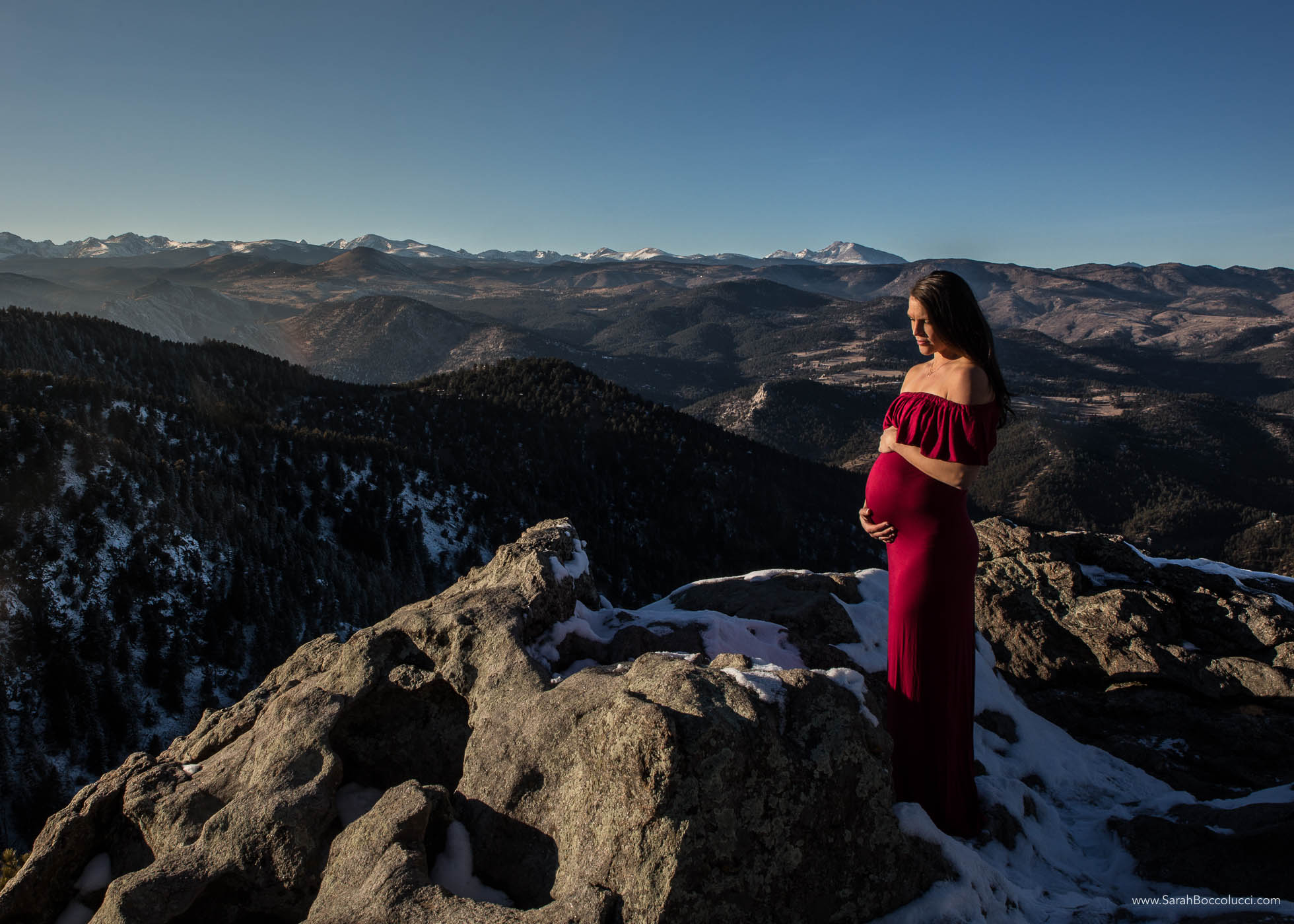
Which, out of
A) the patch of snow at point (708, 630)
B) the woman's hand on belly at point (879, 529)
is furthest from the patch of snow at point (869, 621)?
the woman's hand on belly at point (879, 529)

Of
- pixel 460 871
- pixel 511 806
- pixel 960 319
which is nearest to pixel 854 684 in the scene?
pixel 511 806

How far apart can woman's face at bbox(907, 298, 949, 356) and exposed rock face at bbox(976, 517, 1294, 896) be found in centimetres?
613

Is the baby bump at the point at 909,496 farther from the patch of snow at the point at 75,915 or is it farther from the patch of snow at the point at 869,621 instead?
the patch of snow at the point at 75,915

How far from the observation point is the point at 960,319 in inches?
235

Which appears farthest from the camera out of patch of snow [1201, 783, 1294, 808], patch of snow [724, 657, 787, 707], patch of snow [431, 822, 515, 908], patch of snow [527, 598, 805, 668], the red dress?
patch of snow [527, 598, 805, 668]

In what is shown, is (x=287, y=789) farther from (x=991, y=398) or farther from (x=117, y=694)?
(x=117, y=694)

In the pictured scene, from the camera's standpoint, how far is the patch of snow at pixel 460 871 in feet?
18.0

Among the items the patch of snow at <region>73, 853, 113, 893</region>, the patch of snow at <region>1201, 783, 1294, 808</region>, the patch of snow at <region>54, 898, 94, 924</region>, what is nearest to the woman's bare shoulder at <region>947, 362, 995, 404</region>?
the patch of snow at <region>1201, 783, 1294, 808</region>

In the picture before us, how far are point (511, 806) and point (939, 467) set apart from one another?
485 centimetres

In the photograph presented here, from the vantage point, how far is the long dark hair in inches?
235

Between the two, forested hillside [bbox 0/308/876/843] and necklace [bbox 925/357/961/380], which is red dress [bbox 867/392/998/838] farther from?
forested hillside [bbox 0/308/876/843]

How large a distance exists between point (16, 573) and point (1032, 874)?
33028 millimetres

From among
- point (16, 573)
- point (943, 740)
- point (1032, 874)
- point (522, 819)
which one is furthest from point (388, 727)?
point (16, 573)

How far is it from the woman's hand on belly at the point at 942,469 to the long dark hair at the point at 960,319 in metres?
0.62
